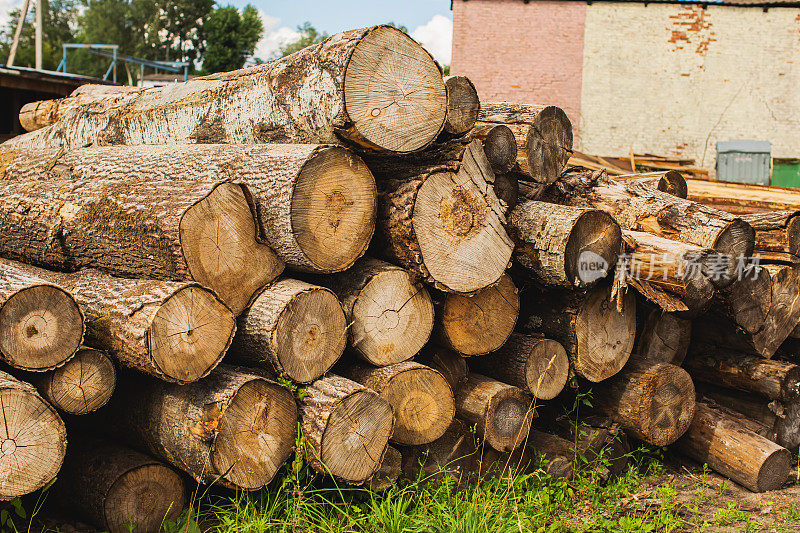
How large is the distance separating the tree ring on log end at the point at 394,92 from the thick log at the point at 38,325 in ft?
4.96

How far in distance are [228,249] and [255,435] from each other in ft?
2.83

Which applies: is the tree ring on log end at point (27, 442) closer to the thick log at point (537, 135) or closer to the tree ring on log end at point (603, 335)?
the tree ring on log end at point (603, 335)

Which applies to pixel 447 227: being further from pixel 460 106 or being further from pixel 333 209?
pixel 460 106

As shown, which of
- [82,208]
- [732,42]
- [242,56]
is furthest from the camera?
[242,56]

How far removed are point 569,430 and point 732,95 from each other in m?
12.8

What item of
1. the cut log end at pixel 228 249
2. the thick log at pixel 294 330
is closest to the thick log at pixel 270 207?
the cut log end at pixel 228 249

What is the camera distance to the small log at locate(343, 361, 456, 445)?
326cm

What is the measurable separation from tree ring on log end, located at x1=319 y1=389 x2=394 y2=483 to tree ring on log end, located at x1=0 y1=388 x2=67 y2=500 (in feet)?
3.59

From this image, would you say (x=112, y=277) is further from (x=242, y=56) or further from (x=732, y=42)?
(x=242, y=56)

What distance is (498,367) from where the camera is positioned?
3857 millimetres

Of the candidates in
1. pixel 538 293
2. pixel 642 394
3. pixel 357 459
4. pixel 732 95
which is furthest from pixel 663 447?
pixel 732 95

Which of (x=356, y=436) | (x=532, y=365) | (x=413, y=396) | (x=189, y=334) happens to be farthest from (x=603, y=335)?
(x=189, y=334)

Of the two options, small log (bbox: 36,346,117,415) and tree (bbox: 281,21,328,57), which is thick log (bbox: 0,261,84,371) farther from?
tree (bbox: 281,21,328,57)

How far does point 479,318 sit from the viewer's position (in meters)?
3.65
